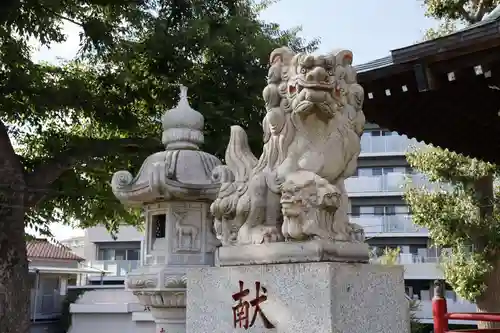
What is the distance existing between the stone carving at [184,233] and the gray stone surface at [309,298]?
113cm

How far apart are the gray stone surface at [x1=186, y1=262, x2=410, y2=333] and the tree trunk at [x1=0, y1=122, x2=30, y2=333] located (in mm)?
4575

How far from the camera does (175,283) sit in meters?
4.03

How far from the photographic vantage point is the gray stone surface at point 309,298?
2.59 metres

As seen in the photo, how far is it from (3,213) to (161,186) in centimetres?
380

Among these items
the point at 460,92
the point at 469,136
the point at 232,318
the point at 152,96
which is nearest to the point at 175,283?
the point at 232,318

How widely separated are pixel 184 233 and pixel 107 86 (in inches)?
191

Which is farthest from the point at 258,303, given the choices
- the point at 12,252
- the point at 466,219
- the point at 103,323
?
the point at 103,323

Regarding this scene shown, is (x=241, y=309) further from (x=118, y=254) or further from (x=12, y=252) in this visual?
(x=118, y=254)

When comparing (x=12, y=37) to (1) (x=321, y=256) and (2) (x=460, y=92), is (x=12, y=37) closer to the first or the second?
(2) (x=460, y=92)

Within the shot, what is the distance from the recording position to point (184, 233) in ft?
13.9

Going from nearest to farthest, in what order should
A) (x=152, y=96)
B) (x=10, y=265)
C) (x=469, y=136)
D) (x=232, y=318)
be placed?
(x=232, y=318)
(x=469, y=136)
(x=10, y=265)
(x=152, y=96)

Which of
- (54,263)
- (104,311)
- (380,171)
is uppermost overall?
(380,171)

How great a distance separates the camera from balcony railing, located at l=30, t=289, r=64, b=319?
18.8 meters

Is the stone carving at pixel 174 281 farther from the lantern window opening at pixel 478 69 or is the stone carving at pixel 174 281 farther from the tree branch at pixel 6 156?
the tree branch at pixel 6 156
